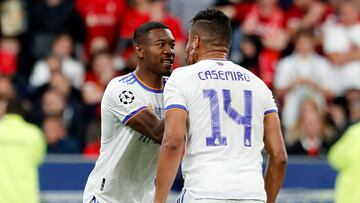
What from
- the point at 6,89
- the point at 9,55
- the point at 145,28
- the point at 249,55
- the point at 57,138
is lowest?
the point at 57,138

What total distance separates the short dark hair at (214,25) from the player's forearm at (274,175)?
81cm

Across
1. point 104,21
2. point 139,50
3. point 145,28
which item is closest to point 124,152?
point 139,50

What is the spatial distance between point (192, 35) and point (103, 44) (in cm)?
823

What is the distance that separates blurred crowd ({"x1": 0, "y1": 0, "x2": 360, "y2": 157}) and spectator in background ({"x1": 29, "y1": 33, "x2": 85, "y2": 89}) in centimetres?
1

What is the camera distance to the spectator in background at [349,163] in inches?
364

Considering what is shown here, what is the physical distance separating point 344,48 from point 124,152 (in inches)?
304

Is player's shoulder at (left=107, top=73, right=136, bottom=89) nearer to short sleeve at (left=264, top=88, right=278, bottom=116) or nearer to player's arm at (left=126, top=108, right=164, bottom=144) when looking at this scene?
player's arm at (left=126, top=108, right=164, bottom=144)

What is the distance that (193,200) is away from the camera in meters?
6.33

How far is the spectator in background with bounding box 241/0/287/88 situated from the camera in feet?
47.9

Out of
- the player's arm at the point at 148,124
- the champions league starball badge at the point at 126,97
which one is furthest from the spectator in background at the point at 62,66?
the player's arm at the point at 148,124

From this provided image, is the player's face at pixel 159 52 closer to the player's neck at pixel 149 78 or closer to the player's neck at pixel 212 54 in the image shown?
the player's neck at pixel 149 78

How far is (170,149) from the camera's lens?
20.6 feet

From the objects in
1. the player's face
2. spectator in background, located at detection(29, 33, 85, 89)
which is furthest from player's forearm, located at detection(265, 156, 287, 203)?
spectator in background, located at detection(29, 33, 85, 89)

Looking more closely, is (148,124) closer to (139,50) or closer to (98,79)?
(139,50)
